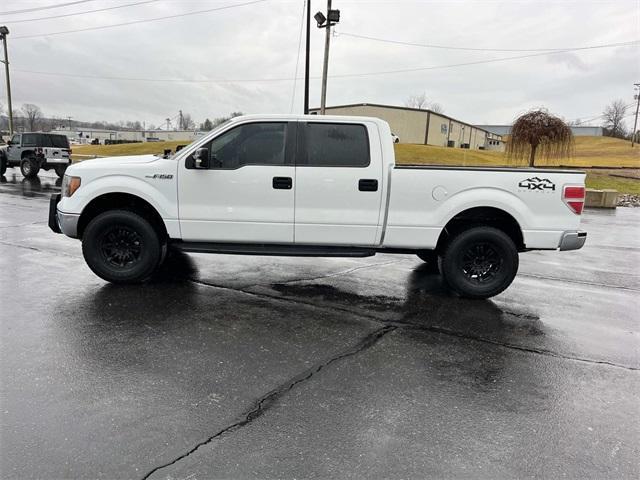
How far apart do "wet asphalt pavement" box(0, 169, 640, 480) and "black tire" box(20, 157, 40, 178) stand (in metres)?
16.8

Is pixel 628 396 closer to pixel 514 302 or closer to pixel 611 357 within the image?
pixel 611 357

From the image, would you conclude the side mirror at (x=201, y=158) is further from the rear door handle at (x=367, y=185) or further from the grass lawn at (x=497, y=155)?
the grass lawn at (x=497, y=155)

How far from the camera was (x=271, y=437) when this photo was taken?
2.81 metres

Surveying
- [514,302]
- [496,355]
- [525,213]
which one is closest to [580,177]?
[525,213]

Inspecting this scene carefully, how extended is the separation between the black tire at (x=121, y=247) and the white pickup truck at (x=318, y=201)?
13 mm

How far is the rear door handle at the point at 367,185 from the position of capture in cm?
547

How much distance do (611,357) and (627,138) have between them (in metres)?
125

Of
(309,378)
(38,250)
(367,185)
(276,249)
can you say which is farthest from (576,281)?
(38,250)

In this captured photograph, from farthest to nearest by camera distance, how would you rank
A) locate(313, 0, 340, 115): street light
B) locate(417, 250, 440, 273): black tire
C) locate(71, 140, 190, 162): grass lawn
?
locate(71, 140, 190, 162): grass lawn, locate(313, 0, 340, 115): street light, locate(417, 250, 440, 273): black tire

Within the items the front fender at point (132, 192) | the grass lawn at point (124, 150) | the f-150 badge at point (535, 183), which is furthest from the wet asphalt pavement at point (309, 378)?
the grass lawn at point (124, 150)

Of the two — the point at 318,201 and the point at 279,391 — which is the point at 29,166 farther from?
the point at 279,391

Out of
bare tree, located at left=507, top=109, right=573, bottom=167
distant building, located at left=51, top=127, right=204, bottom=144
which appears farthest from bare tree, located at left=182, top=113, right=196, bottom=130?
bare tree, located at left=507, top=109, right=573, bottom=167

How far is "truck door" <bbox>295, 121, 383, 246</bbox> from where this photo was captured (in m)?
5.48

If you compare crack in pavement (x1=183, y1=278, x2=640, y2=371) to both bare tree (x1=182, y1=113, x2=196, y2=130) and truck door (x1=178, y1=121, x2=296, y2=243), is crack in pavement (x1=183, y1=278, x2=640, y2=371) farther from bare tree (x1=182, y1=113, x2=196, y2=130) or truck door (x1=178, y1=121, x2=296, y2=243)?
bare tree (x1=182, y1=113, x2=196, y2=130)
